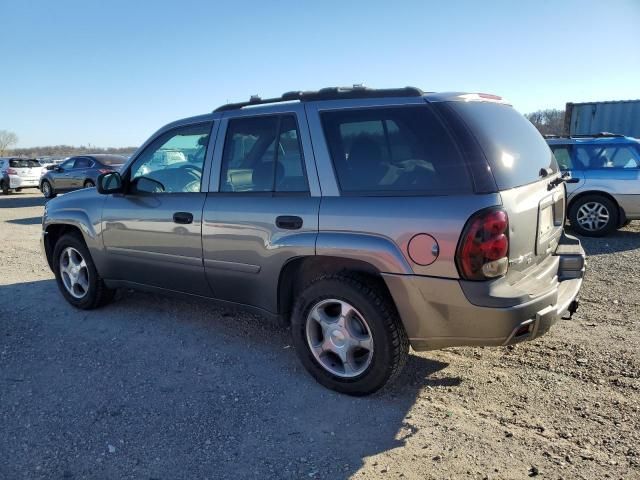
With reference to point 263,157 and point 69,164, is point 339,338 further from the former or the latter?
point 69,164

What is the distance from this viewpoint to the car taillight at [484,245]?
8.57 feet

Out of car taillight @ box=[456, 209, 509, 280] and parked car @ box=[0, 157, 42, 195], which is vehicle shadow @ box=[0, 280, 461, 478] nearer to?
car taillight @ box=[456, 209, 509, 280]

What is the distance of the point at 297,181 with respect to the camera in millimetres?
3330

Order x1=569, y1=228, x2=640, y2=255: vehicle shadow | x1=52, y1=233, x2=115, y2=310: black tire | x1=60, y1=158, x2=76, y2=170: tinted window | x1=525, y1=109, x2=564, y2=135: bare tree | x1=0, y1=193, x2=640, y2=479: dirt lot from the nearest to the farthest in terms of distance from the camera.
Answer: x1=0, y1=193, x2=640, y2=479: dirt lot → x1=52, y1=233, x2=115, y2=310: black tire → x1=569, y1=228, x2=640, y2=255: vehicle shadow → x1=60, y1=158, x2=76, y2=170: tinted window → x1=525, y1=109, x2=564, y2=135: bare tree

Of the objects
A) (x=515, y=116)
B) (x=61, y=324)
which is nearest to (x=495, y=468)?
(x=515, y=116)

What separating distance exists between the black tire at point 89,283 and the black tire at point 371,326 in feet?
8.47

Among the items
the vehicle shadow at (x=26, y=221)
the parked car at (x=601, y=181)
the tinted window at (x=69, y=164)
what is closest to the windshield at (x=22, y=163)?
the tinted window at (x=69, y=164)

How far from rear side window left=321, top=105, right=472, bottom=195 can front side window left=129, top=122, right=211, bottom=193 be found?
1.21 meters

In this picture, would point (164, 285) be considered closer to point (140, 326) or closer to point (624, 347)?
point (140, 326)

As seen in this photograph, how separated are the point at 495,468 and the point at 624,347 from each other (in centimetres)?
200

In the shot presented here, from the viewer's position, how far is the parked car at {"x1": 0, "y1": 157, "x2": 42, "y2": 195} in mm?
20938

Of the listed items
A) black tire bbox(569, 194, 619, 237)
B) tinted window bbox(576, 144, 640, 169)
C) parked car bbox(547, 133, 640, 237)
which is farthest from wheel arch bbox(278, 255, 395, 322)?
tinted window bbox(576, 144, 640, 169)

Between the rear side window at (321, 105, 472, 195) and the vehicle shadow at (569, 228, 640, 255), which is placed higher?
the rear side window at (321, 105, 472, 195)

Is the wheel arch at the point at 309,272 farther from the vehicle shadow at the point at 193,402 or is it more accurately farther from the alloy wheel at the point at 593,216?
the alloy wheel at the point at 593,216
